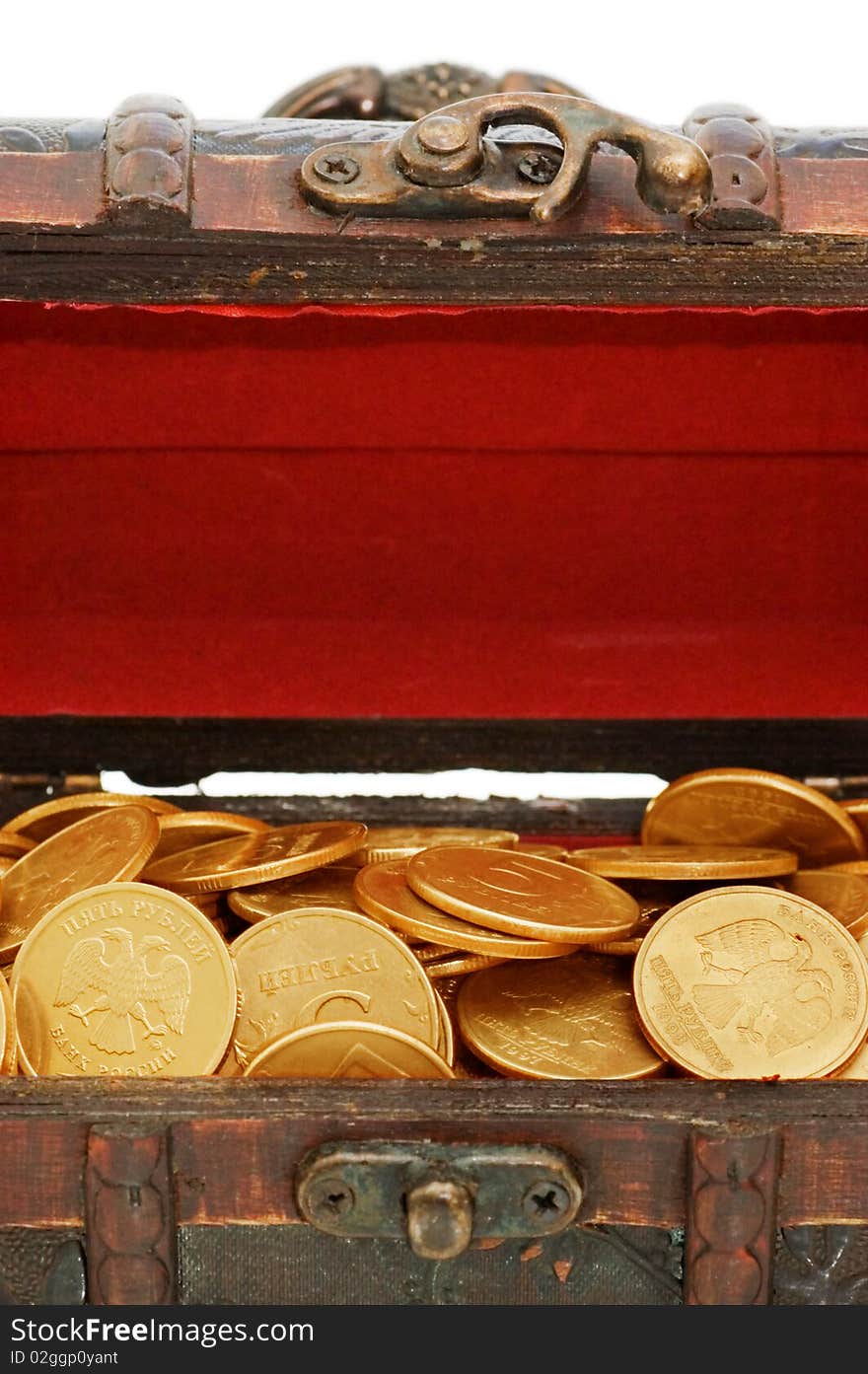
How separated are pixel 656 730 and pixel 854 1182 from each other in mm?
1313

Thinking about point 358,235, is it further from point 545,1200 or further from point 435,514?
point 545,1200

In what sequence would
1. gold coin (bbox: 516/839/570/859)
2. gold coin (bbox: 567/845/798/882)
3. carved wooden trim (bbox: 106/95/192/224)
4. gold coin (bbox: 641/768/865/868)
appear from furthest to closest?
gold coin (bbox: 641/768/865/868) → gold coin (bbox: 516/839/570/859) → gold coin (bbox: 567/845/798/882) → carved wooden trim (bbox: 106/95/192/224)

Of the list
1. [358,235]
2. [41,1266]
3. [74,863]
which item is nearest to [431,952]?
[74,863]

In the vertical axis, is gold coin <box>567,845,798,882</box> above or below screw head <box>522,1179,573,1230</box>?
above

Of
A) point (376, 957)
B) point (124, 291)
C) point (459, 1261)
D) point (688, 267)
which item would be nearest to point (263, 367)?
point (124, 291)

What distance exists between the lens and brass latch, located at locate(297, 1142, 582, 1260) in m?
A: 2.05

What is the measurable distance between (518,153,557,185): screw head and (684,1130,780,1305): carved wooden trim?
4.37 ft

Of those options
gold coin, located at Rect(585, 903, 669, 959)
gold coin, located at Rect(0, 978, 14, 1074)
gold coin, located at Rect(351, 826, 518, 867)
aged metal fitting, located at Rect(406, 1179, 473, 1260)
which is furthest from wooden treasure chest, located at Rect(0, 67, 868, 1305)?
gold coin, located at Rect(585, 903, 669, 959)

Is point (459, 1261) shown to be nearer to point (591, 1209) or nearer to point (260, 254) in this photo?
point (591, 1209)

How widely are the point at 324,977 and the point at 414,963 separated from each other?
15 centimetres

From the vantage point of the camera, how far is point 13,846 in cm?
293

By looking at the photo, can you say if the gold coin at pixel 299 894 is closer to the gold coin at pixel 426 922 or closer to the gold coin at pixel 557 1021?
the gold coin at pixel 426 922

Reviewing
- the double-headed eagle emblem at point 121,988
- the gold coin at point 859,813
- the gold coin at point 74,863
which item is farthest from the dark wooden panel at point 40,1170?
the gold coin at point 859,813

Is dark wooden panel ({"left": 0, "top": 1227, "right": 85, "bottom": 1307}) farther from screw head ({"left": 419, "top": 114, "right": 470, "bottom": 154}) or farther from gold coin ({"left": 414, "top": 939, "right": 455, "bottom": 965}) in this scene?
screw head ({"left": 419, "top": 114, "right": 470, "bottom": 154})
